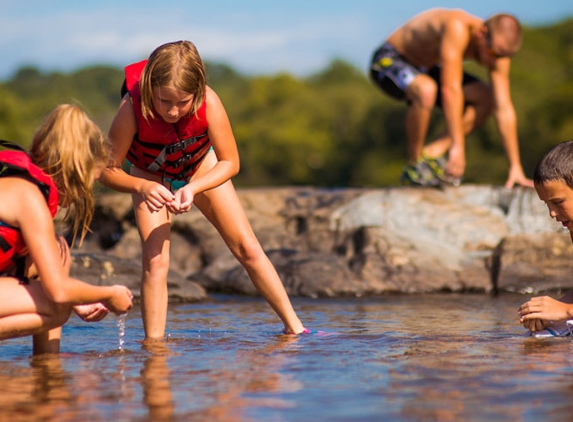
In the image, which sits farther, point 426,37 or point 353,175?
point 353,175

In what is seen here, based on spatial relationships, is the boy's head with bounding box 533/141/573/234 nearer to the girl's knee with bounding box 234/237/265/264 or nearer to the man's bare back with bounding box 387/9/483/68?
the girl's knee with bounding box 234/237/265/264

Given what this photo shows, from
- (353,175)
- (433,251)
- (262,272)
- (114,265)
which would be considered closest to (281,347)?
(262,272)

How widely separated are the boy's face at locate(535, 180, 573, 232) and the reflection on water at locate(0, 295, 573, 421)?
64 centimetres

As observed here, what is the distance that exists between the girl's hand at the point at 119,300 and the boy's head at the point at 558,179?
6.89 feet

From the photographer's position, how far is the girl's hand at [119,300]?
154 inches

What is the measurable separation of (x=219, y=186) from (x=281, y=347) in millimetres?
991

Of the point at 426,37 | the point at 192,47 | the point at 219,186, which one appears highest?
the point at 426,37

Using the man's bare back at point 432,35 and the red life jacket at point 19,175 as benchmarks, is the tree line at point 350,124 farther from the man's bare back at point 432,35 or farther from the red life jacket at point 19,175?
the red life jacket at point 19,175

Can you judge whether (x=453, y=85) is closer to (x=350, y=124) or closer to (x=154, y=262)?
(x=154, y=262)

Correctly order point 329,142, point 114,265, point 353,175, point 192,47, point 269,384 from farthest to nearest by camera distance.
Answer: point 329,142 → point 353,175 → point 114,265 → point 192,47 → point 269,384

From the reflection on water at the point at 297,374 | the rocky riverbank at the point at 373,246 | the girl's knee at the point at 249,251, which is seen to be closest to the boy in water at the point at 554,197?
the reflection on water at the point at 297,374

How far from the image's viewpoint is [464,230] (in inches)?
343

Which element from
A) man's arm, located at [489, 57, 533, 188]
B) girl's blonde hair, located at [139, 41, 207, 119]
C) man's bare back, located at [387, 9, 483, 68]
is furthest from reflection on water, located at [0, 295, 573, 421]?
man's bare back, located at [387, 9, 483, 68]

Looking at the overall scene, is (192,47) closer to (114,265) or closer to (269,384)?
(269,384)
